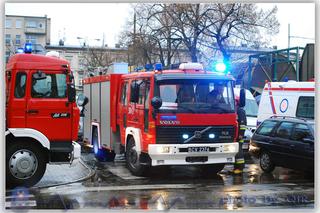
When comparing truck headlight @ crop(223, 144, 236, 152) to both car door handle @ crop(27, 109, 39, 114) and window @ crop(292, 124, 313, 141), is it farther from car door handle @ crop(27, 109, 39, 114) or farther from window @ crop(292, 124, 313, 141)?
car door handle @ crop(27, 109, 39, 114)

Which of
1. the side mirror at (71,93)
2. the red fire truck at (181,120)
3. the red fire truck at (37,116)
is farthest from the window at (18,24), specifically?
the side mirror at (71,93)

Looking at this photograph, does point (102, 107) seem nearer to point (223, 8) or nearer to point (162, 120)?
point (162, 120)

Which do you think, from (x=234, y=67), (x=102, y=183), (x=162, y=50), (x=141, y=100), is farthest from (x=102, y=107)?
(x=234, y=67)

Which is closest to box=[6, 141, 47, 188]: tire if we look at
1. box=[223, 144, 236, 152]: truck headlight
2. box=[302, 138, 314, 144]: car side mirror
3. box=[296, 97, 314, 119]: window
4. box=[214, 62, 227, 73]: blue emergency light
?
box=[223, 144, 236, 152]: truck headlight

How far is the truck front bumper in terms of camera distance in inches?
411


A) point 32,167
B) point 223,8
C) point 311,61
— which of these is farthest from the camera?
point 223,8

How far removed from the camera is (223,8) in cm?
2303

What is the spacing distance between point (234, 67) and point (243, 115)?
83.7 ft

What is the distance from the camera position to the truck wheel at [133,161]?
442 inches

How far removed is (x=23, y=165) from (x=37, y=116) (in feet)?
3.37

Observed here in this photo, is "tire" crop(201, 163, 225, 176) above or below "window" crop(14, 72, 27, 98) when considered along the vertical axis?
below

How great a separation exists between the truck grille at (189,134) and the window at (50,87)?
223cm

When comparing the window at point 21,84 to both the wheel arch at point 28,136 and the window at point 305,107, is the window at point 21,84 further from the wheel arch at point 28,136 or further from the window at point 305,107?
the window at point 305,107

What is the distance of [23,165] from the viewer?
967cm
